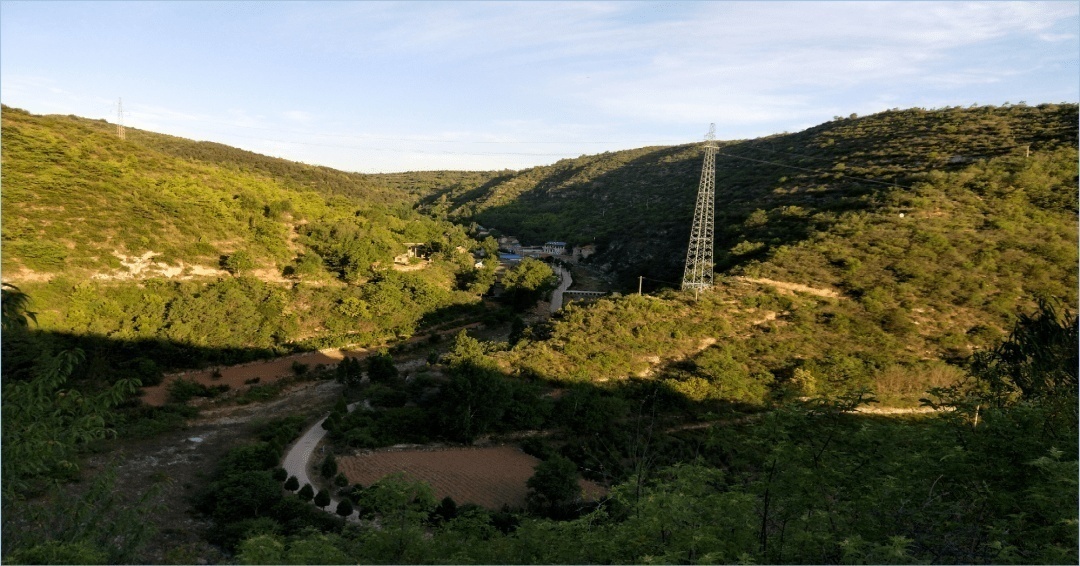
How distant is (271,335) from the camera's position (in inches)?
1041

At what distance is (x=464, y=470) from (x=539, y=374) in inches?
233

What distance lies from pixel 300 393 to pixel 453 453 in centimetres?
888

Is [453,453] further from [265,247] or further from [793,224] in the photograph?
[793,224]

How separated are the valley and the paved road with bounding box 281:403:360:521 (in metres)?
0.19

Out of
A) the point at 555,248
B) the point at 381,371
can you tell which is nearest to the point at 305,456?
the point at 381,371

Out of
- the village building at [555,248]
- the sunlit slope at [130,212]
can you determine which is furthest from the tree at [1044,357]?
the village building at [555,248]

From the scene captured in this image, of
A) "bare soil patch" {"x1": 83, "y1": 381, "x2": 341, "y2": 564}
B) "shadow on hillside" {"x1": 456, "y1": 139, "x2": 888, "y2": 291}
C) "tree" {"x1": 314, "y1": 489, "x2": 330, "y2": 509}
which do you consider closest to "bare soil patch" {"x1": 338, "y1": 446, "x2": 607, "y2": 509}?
"tree" {"x1": 314, "y1": 489, "x2": 330, "y2": 509}

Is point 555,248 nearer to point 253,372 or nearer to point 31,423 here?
point 253,372

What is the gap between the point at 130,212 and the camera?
28219mm

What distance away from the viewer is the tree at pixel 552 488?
46.0 ft

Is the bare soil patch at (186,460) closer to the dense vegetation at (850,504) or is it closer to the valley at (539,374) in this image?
the valley at (539,374)

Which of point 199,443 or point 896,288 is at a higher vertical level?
point 896,288

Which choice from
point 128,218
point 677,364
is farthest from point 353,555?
point 128,218

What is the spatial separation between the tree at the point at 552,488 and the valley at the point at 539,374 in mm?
75
